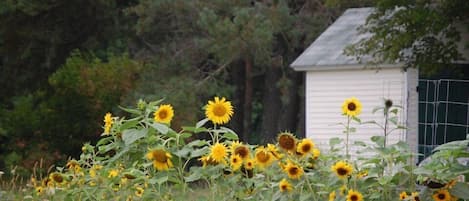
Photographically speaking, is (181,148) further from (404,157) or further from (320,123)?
(320,123)

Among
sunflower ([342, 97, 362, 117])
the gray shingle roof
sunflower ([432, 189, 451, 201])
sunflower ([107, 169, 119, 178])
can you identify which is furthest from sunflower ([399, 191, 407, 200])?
the gray shingle roof

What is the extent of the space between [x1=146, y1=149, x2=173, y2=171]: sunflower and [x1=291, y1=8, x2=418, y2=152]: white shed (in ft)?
42.8

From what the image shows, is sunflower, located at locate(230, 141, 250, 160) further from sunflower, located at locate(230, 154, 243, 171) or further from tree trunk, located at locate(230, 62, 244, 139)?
tree trunk, located at locate(230, 62, 244, 139)

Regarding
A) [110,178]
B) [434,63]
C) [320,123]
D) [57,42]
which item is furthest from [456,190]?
[57,42]

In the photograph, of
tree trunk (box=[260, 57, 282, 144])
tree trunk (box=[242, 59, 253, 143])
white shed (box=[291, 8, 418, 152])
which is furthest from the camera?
tree trunk (box=[242, 59, 253, 143])

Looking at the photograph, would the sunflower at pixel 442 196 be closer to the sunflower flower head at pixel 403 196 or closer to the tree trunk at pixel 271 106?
the sunflower flower head at pixel 403 196

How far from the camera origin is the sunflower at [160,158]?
14.0 feet

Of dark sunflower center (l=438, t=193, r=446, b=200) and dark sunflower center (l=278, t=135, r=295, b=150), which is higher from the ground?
dark sunflower center (l=278, t=135, r=295, b=150)

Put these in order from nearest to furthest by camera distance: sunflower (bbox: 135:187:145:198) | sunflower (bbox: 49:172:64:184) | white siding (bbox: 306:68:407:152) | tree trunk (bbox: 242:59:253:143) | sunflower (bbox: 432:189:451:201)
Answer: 1. sunflower (bbox: 432:189:451:201)
2. sunflower (bbox: 135:187:145:198)
3. sunflower (bbox: 49:172:64:184)
4. white siding (bbox: 306:68:407:152)
5. tree trunk (bbox: 242:59:253:143)

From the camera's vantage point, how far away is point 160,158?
426 centimetres

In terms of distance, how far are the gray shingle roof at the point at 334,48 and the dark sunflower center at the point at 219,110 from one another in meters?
14.0

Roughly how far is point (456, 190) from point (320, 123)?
49.6 feet

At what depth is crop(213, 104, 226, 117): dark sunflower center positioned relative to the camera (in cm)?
436

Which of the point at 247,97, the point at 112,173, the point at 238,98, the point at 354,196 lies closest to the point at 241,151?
the point at 354,196
